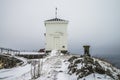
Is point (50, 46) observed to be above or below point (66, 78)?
above

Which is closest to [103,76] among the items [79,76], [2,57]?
[79,76]

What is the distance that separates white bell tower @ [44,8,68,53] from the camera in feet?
117

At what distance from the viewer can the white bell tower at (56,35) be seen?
35.8m

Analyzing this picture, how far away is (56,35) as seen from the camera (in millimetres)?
35844

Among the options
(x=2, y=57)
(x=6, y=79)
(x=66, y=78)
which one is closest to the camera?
(x=66, y=78)

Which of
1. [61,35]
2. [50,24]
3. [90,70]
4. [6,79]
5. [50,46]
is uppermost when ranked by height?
[50,24]

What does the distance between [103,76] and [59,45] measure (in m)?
26.1

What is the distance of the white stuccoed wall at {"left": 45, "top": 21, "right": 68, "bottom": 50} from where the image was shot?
117 feet

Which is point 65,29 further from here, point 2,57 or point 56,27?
point 2,57

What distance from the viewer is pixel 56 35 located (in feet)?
118

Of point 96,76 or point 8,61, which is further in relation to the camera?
point 8,61

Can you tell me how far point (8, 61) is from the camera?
2350 cm

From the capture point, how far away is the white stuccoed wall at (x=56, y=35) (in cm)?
3575

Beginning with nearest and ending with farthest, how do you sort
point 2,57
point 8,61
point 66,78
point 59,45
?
point 66,78
point 8,61
point 2,57
point 59,45
